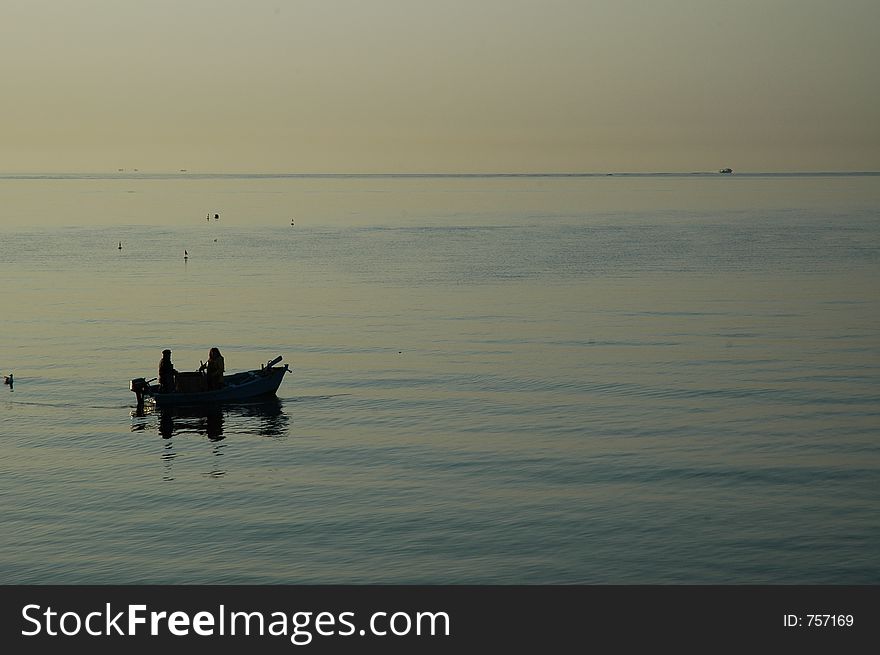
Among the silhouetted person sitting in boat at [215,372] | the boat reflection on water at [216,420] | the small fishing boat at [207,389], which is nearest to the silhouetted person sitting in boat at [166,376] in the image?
the small fishing boat at [207,389]

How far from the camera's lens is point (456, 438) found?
45625mm

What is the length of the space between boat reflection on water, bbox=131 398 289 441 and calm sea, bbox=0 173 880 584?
0.68 feet

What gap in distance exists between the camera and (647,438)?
4519 centimetres

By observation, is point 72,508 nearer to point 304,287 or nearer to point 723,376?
point 723,376

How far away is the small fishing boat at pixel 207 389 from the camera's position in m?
53.2

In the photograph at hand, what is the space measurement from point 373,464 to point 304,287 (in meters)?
63.3

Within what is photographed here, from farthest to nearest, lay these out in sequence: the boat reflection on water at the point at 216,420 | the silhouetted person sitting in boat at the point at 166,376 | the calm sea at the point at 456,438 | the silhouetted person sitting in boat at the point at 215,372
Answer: the silhouetted person sitting in boat at the point at 215,372 → the silhouetted person sitting in boat at the point at 166,376 → the boat reflection on water at the point at 216,420 → the calm sea at the point at 456,438

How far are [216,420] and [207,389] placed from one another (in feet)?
7.61

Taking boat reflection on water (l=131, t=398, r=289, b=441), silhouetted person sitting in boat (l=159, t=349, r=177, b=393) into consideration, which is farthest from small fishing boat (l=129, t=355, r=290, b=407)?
boat reflection on water (l=131, t=398, r=289, b=441)

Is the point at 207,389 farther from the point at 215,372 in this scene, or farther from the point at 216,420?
the point at 216,420

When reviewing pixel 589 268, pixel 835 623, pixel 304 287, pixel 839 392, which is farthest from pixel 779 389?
pixel 589 268

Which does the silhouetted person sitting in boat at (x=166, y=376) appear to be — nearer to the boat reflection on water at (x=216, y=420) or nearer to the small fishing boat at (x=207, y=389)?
the small fishing boat at (x=207, y=389)

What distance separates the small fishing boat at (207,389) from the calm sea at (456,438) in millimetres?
1150

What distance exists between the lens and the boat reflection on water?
1935 inches
